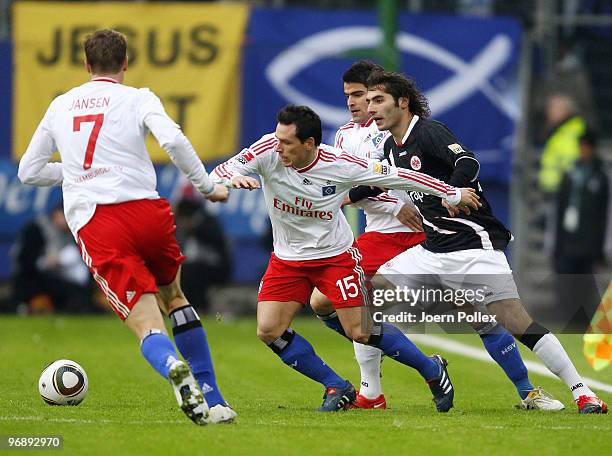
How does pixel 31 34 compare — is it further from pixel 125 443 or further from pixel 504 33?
pixel 125 443

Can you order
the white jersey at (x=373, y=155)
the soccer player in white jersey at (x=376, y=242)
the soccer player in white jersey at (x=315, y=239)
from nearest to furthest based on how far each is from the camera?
the soccer player in white jersey at (x=315, y=239) < the soccer player in white jersey at (x=376, y=242) < the white jersey at (x=373, y=155)

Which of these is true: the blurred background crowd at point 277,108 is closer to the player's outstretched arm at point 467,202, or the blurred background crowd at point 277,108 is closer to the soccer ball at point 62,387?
the player's outstretched arm at point 467,202

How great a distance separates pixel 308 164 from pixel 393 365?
4.20 metres

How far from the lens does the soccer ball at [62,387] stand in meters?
8.76

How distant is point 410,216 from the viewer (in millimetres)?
9609

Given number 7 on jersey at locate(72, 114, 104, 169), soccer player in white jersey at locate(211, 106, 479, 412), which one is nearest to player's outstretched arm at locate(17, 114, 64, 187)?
number 7 on jersey at locate(72, 114, 104, 169)

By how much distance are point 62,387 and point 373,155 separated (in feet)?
8.83

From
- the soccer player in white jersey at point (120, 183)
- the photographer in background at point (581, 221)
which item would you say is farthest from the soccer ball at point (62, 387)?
the photographer in background at point (581, 221)

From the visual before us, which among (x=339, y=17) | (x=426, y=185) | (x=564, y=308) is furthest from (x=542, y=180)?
(x=426, y=185)

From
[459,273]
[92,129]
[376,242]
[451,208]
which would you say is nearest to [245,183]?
[92,129]

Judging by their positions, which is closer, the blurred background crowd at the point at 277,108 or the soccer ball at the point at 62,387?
the soccer ball at the point at 62,387

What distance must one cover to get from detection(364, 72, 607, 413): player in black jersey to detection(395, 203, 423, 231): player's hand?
0.31 meters

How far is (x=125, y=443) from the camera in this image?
7.03 metres

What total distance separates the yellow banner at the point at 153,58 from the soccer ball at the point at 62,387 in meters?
9.25
